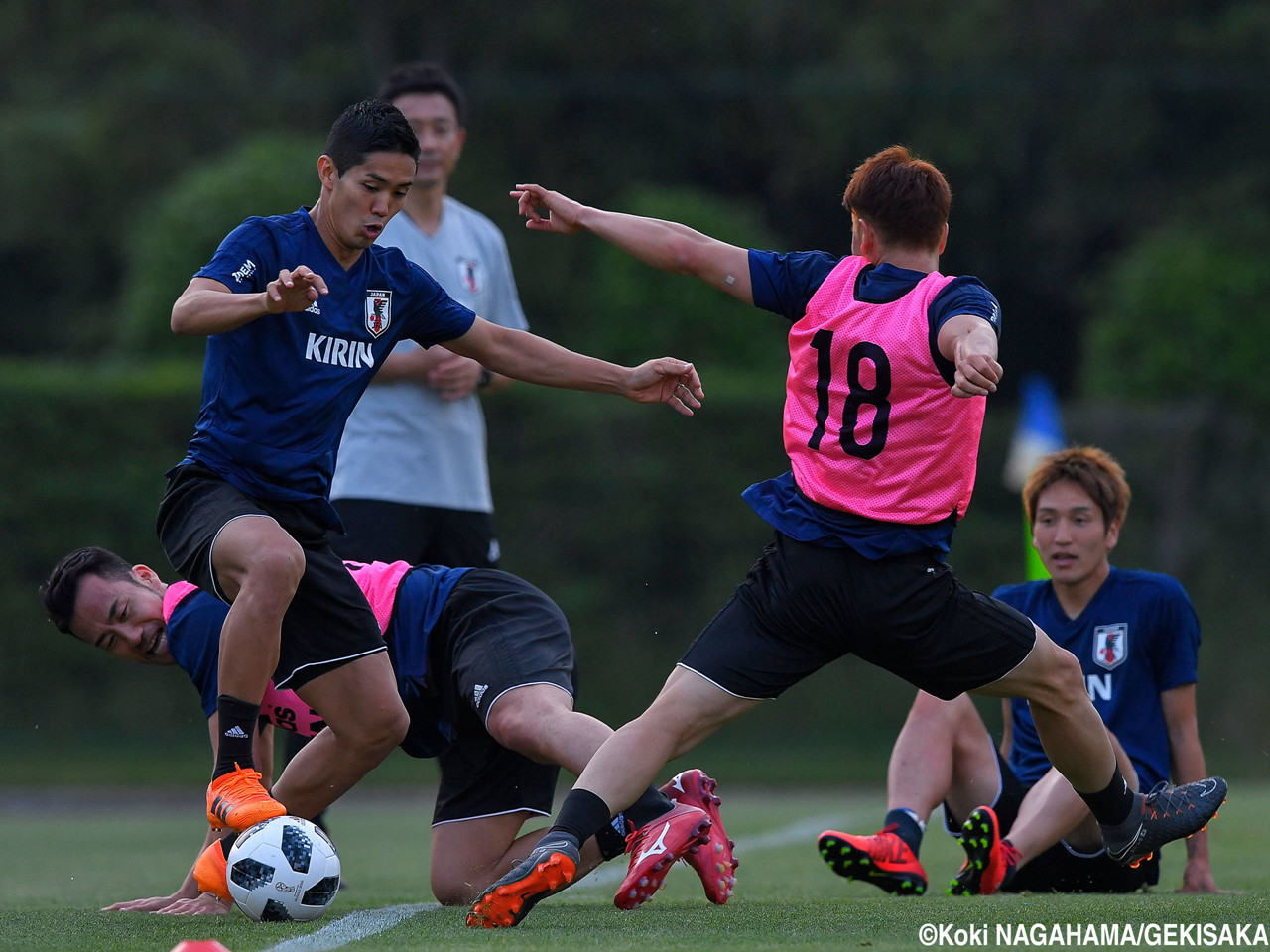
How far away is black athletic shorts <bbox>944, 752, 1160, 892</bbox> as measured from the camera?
522 cm

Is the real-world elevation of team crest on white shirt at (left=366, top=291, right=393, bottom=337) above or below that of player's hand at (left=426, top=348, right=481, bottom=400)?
above

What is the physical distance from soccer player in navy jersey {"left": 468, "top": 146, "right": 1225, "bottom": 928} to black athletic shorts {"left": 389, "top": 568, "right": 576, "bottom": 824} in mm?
612

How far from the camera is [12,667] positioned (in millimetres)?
13156

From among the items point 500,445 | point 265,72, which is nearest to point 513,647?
point 500,445

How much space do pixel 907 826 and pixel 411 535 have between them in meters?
2.06

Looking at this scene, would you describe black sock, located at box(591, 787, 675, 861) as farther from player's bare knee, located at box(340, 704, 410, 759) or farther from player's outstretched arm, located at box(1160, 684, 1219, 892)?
player's outstretched arm, located at box(1160, 684, 1219, 892)

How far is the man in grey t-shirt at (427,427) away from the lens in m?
5.84

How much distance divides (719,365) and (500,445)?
321 centimetres

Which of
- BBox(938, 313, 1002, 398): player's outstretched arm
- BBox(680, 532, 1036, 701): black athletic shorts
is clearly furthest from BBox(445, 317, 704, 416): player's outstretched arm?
BBox(938, 313, 1002, 398): player's outstretched arm

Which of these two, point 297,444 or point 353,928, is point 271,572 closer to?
point 297,444

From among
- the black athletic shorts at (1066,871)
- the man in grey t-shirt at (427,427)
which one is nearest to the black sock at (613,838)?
the black athletic shorts at (1066,871)

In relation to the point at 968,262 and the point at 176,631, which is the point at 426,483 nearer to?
the point at 176,631

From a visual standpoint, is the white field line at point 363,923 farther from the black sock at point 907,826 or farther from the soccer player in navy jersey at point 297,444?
the black sock at point 907,826

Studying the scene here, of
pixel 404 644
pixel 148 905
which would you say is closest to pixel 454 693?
pixel 404 644
